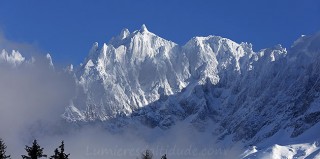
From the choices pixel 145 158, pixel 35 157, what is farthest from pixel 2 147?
pixel 145 158

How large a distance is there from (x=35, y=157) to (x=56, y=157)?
1.57 meters

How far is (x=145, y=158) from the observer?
66500 mm

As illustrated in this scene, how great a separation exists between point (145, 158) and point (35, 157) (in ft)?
29.7

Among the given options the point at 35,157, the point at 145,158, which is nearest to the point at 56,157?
the point at 35,157

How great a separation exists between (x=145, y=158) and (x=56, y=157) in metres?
7.64

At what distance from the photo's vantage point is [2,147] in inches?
2453

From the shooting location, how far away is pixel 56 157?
62688 mm

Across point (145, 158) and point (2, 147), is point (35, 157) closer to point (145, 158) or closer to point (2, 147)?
point (2, 147)

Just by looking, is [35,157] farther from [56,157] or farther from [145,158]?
[145,158]

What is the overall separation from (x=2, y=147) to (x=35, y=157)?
255 centimetres

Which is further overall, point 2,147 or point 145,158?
point 145,158

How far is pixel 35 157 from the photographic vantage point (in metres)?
62.7
